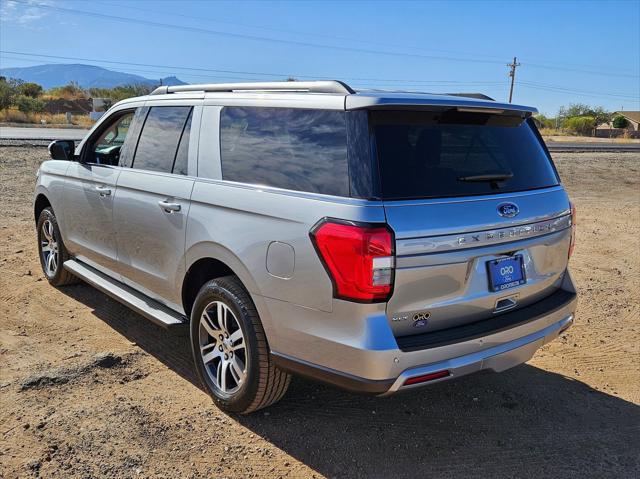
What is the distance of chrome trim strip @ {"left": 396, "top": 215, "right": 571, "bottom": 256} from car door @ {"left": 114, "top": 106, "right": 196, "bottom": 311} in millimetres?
1608

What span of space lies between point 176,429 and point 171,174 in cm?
168

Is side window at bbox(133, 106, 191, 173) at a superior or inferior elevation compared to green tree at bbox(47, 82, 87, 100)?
inferior

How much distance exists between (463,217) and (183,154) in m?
1.99

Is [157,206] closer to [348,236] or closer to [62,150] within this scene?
[348,236]

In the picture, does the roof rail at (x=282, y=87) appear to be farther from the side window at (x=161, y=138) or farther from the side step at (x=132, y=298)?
the side step at (x=132, y=298)

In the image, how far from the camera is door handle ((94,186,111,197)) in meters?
4.53

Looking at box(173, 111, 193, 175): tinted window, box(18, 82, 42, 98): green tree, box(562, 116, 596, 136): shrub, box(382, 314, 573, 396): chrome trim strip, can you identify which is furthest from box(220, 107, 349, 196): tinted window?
box(562, 116, 596, 136): shrub

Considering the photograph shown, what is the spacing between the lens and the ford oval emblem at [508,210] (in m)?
3.07

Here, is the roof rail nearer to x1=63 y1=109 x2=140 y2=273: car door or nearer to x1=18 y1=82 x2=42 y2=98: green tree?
x1=63 y1=109 x2=140 y2=273: car door

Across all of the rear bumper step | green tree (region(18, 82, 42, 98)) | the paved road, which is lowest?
the rear bumper step

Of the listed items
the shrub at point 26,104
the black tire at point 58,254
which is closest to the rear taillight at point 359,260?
the black tire at point 58,254

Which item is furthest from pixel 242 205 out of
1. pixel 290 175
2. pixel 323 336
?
pixel 323 336

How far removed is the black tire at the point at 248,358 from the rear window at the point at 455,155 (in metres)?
1.07

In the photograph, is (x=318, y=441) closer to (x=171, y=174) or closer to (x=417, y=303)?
(x=417, y=303)
